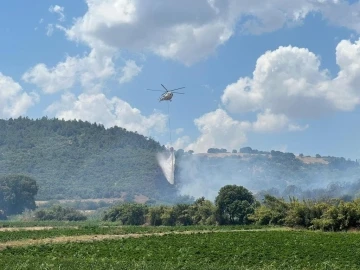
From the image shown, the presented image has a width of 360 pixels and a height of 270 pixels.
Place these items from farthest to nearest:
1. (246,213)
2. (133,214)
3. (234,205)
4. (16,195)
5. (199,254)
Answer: (16,195)
(133,214)
(234,205)
(246,213)
(199,254)

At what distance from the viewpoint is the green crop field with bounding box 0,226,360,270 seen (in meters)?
31.8

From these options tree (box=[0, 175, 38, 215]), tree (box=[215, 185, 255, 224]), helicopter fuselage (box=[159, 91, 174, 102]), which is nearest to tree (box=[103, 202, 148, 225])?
tree (box=[215, 185, 255, 224])

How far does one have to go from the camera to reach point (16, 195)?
165875mm

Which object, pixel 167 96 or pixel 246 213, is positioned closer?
pixel 167 96

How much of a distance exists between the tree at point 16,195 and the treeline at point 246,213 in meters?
58.4

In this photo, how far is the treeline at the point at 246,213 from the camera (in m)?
67.8

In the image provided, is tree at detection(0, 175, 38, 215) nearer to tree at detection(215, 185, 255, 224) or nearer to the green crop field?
tree at detection(215, 185, 255, 224)

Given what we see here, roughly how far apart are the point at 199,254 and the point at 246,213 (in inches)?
1939

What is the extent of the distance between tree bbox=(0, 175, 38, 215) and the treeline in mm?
58357

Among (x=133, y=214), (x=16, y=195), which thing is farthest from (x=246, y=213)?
(x=16, y=195)

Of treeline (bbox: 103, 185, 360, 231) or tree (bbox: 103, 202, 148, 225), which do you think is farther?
tree (bbox: 103, 202, 148, 225)

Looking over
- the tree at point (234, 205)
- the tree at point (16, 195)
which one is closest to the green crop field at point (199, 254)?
the tree at point (234, 205)

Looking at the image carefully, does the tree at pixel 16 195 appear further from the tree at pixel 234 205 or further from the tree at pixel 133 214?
the tree at pixel 234 205

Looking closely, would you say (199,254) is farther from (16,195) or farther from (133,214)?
(16,195)
